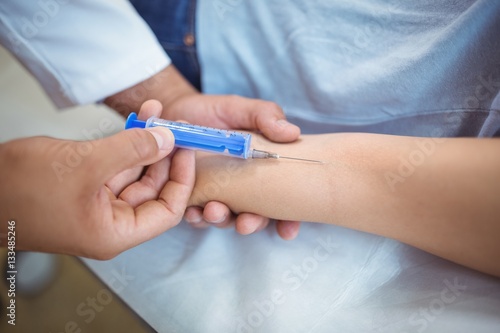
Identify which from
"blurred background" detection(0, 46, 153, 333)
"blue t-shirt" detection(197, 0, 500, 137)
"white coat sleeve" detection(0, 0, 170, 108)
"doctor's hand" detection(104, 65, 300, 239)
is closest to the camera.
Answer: "blue t-shirt" detection(197, 0, 500, 137)

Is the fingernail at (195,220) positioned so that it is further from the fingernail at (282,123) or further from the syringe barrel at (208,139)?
the fingernail at (282,123)

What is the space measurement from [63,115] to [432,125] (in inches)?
40.4

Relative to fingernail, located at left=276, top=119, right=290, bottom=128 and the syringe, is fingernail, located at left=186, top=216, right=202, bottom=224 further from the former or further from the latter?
fingernail, located at left=276, top=119, right=290, bottom=128

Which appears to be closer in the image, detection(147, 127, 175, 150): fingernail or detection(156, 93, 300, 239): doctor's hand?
detection(147, 127, 175, 150): fingernail

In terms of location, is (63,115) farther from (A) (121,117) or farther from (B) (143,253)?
(B) (143,253)

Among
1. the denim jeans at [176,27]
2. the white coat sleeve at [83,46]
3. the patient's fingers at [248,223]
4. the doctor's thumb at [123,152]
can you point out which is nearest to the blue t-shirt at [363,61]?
the denim jeans at [176,27]

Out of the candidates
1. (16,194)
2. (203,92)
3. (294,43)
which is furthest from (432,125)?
(16,194)

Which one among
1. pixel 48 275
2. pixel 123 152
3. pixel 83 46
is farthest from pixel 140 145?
pixel 48 275

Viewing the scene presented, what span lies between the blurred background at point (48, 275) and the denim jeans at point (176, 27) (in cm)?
27

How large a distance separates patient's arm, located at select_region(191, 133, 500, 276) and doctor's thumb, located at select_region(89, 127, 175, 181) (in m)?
0.20

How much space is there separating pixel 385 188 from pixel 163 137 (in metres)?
0.42

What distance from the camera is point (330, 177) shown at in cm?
76

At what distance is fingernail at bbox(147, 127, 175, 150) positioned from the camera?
27.1 inches

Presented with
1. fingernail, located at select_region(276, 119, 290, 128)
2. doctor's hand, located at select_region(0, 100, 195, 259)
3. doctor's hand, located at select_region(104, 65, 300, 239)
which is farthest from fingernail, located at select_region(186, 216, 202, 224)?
fingernail, located at select_region(276, 119, 290, 128)
